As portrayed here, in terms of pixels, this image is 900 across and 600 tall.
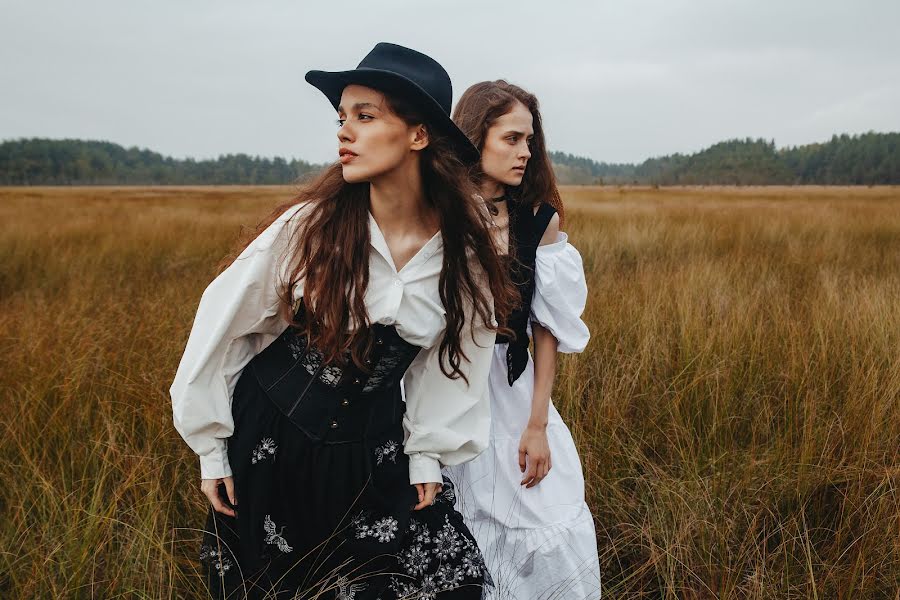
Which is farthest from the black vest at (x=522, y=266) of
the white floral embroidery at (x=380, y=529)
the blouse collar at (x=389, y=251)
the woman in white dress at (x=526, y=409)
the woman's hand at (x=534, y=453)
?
the white floral embroidery at (x=380, y=529)

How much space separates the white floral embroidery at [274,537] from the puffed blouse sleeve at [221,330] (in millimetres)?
168

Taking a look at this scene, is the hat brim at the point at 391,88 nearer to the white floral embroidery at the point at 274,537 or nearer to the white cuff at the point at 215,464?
the white cuff at the point at 215,464

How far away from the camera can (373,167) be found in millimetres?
1318

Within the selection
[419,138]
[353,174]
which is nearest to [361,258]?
[353,174]

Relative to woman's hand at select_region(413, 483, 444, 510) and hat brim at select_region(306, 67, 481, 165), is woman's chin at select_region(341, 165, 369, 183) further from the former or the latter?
woman's hand at select_region(413, 483, 444, 510)

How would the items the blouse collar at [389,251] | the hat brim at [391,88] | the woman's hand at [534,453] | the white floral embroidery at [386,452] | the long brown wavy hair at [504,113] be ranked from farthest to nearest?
the long brown wavy hair at [504,113], the woman's hand at [534,453], the white floral embroidery at [386,452], the blouse collar at [389,251], the hat brim at [391,88]

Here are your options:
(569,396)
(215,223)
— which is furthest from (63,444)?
(215,223)

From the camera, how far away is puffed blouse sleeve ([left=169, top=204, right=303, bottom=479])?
131 centimetres

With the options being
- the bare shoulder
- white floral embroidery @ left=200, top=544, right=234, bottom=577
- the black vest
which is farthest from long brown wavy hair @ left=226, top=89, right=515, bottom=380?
white floral embroidery @ left=200, top=544, right=234, bottom=577

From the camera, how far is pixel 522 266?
1.72 m

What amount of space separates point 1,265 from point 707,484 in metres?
6.05

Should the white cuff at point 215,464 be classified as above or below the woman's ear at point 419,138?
A: below

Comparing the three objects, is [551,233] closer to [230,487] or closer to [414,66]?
[414,66]

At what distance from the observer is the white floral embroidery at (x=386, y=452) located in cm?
149
